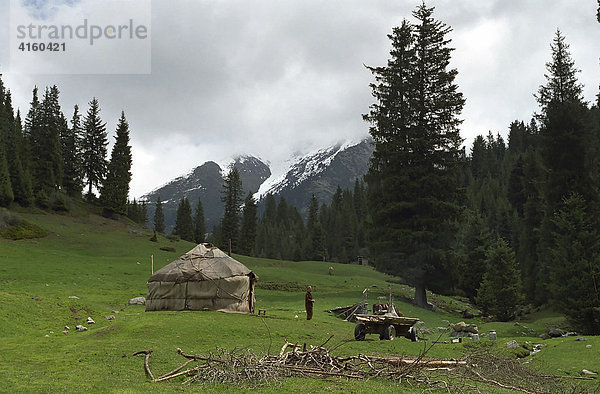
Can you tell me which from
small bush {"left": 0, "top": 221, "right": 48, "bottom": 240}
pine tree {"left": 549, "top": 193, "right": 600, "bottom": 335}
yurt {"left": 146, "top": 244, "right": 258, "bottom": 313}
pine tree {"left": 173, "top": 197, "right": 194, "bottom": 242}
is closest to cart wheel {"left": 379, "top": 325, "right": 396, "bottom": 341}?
Answer: yurt {"left": 146, "top": 244, "right": 258, "bottom": 313}

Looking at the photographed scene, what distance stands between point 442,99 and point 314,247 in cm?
6759

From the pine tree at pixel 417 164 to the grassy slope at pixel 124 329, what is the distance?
15.5ft

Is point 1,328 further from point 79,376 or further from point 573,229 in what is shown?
point 573,229

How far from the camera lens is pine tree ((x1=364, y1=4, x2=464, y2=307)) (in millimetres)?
39531

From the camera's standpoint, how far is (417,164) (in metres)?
41.5

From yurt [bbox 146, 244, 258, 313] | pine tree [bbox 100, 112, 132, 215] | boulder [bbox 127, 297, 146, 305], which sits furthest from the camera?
pine tree [bbox 100, 112, 132, 215]

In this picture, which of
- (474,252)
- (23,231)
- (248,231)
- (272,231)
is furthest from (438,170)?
(272,231)

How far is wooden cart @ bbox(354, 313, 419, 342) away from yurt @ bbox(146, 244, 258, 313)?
32.3 ft

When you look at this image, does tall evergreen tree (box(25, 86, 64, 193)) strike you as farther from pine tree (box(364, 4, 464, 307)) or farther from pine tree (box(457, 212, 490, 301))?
pine tree (box(457, 212, 490, 301))

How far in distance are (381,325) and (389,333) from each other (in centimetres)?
52

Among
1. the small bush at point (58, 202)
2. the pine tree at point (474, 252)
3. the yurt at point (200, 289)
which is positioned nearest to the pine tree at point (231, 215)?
the small bush at point (58, 202)

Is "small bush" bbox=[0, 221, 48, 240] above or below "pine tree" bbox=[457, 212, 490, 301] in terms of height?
above

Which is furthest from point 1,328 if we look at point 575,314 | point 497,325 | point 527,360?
point 575,314

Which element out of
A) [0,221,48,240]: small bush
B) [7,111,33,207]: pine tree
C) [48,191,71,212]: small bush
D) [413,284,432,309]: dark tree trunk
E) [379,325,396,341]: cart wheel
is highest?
[7,111,33,207]: pine tree
